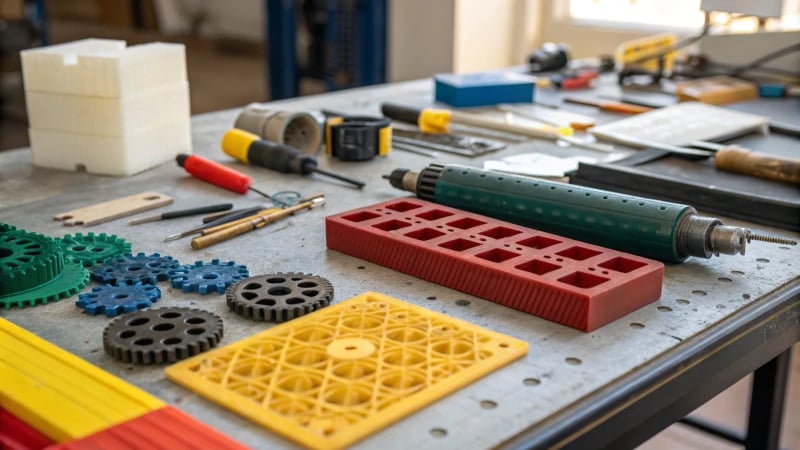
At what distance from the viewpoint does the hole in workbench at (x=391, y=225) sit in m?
1.08

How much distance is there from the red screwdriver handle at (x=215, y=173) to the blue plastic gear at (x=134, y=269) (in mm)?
290

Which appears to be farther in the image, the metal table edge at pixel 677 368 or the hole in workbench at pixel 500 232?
the hole in workbench at pixel 500 232

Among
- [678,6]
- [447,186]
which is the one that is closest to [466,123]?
[447,186]

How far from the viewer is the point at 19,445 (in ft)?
2.33

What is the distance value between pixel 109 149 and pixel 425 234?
65 cm

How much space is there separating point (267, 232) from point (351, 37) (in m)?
2.93

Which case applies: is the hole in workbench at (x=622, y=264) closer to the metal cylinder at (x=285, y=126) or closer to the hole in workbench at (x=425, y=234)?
the hole in workbench at (x=425, y=234)

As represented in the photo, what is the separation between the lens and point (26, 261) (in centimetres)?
97

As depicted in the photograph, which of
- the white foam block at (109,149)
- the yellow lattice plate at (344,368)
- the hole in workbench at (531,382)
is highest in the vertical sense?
the white foam block at (109,149)

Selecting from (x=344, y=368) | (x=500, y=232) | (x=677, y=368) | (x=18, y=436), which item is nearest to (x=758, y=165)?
(x=500, y=232)

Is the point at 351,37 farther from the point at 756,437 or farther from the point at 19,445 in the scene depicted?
the point at 19,445

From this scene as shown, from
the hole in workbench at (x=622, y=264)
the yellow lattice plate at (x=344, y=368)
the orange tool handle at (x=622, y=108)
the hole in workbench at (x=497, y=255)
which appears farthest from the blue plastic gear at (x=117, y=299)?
the orange tool handle at (x=622, y=108)

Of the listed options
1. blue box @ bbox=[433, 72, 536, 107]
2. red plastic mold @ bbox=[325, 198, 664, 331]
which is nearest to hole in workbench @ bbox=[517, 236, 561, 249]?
red plastic mold @ bbox=[325, 198, 664, 331]

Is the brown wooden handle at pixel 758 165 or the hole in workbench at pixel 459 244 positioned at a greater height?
the brown wooden handle at pixel 758 165
